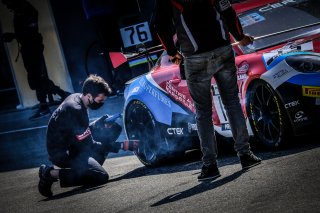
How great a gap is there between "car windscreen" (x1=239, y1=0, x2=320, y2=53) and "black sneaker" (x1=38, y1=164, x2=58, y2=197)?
2448mm

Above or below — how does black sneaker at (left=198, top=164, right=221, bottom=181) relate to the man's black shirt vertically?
below

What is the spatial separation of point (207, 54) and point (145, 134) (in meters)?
2.21

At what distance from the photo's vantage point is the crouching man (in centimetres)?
759

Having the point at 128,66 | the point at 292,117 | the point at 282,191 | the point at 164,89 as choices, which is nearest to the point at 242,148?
the point at 292,117

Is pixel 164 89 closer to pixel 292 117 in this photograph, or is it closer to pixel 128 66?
pixel 292 117

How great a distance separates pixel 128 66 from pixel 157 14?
325 inches

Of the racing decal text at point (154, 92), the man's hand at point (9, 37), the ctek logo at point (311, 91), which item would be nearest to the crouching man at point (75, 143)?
the racing decal text at point (154, 92)

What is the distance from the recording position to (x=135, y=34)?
13734 mm

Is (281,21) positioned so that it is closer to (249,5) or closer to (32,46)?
(249,5)

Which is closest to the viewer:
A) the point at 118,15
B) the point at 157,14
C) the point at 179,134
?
the point at 157,14

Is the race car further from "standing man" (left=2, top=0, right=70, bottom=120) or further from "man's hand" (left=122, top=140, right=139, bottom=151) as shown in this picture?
"standing man" (left=2, top=0, right=70, bottom=120)

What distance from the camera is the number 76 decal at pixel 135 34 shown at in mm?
13427

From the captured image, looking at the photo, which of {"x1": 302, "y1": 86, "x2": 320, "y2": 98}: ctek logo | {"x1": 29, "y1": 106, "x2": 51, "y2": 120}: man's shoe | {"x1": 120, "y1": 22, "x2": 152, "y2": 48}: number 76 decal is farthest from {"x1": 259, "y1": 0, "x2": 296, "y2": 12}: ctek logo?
{"x1": 29, "y1": 106, "x2": 51, "y2": 120}: man's shoe

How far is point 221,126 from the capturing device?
7.12 m
